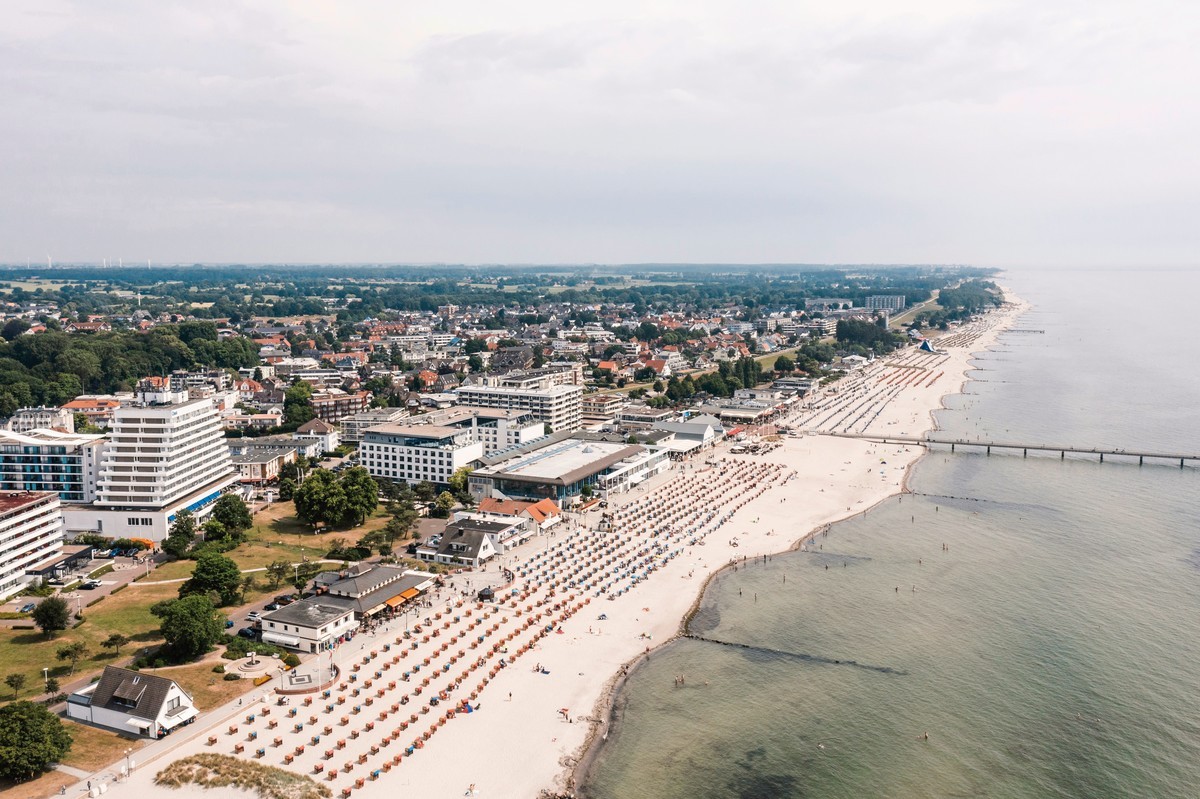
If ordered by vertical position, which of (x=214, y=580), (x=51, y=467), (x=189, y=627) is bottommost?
(x=214, y=580)

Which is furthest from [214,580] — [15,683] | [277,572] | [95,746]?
[95,746]

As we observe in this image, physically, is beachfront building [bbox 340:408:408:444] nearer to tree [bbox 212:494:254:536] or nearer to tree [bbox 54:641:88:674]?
tree [bbox 212:494:254:536]

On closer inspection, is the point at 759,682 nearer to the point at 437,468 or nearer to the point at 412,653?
the point at 412,653

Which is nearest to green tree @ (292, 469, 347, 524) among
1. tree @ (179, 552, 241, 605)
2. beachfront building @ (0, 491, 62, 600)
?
tree @ (179, 552, 241, 605)

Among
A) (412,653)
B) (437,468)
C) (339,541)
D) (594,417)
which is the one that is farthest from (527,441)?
(412,653)

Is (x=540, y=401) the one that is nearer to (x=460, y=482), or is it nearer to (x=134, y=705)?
(x=460, y=482)
